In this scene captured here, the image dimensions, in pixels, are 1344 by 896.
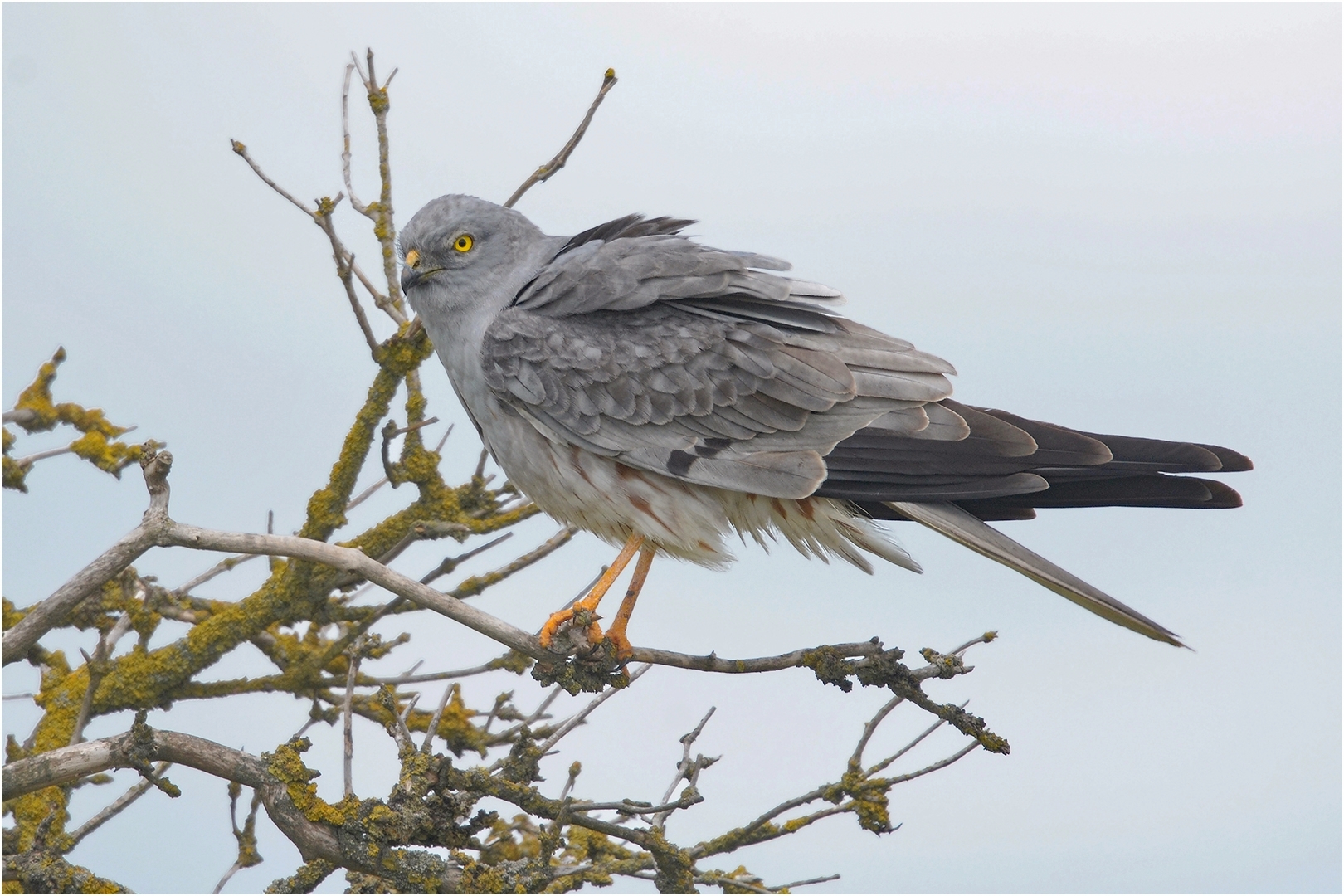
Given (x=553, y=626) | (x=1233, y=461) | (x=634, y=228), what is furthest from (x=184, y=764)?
(x=1233, y=461)

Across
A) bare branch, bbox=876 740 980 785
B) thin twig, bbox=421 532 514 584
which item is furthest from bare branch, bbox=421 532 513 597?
bare branch, bbox=876 740 980 785

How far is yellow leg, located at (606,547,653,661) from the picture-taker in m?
4.29

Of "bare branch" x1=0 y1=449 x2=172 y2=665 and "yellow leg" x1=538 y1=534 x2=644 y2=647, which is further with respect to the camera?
"yellow leg" x1=538 y1=534 x2=644 y2=647

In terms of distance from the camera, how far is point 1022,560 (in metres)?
3.94

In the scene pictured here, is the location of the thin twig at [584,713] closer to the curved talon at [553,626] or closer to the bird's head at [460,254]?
the curved talon at [553,626]

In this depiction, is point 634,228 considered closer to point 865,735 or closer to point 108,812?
point 865,735

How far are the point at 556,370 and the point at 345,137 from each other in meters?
1.55

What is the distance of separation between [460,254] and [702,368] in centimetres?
107

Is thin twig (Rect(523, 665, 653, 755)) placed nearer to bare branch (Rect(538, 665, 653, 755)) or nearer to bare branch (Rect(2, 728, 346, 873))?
bare branch (Rect(538, 665, 653, 755))

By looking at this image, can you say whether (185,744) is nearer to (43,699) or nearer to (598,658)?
(598,658)

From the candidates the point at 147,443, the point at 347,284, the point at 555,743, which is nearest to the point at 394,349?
the point at 347,284

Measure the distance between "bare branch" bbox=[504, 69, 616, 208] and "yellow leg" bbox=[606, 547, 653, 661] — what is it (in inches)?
59.1

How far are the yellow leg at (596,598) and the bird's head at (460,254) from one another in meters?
1.06

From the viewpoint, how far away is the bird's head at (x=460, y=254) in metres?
4.75
